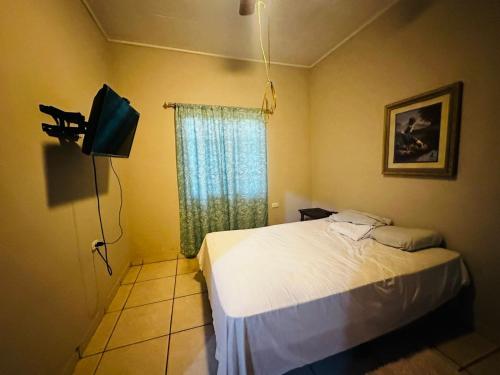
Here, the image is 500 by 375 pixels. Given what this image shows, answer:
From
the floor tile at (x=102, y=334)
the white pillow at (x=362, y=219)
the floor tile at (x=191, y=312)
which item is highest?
the white pillow at (x=362, y=219)

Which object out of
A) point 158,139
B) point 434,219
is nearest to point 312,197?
point 434,219

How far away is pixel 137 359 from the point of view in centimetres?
140

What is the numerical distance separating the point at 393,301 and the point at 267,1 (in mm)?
2703

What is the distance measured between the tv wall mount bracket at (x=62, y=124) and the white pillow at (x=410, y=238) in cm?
257

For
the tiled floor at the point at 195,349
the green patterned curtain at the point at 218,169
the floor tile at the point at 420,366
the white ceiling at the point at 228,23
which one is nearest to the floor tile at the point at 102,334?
the tiled floor at the point at 195,349

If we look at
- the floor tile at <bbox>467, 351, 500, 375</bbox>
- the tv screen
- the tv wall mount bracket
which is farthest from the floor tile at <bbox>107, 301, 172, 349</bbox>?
the floor tile at <bbox>467, 351, 500, 375</bbox>

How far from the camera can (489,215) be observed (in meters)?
1.43

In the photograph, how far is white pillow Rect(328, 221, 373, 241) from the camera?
75.3 inches

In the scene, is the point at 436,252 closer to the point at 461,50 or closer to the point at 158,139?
the point at 461,50

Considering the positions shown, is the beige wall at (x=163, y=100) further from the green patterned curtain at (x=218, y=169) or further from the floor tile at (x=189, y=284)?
the floor tile at (x=189, y=284)

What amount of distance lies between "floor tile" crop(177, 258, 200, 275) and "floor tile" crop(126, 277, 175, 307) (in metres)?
0.19

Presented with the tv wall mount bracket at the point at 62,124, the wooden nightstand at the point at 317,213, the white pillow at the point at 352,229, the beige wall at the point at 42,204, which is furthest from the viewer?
the wooden nightstand at the point at 317,213

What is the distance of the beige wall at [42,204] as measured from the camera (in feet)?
3.19

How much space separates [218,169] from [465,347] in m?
2.83
